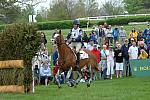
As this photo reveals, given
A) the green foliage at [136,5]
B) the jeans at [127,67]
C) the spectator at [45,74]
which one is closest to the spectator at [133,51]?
the jeans at [127,67]

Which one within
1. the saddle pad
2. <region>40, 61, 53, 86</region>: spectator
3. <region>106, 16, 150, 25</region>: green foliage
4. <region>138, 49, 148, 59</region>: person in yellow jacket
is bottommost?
<region>40, 61, 53, 86</region>: spectator

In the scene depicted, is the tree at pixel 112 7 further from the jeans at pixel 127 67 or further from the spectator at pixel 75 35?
the spectator at pixel 75 35


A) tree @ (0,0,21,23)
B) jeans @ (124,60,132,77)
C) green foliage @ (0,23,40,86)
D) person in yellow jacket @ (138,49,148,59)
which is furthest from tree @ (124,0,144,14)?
green foliage @ (0,23,40,86)

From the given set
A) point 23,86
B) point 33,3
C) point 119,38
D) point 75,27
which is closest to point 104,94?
point 23,86

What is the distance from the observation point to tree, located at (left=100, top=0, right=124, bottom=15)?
90500mm

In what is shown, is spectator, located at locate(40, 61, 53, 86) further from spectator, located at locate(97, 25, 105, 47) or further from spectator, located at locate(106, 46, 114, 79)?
spectator, located at locate(97, 25, 105, 47)

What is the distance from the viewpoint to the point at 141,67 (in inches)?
1051

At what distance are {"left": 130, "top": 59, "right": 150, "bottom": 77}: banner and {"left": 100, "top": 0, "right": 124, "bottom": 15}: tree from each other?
62.6 m

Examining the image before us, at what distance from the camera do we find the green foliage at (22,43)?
18.2 meters

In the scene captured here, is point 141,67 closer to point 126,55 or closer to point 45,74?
point 126,55

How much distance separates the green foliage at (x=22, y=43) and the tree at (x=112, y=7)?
71493mm

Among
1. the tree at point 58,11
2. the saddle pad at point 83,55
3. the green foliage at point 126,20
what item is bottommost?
the saddle pad at point 83,55

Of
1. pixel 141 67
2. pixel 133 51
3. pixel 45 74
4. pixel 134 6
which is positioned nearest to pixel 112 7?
pixel 134 6

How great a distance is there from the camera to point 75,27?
23719mm
